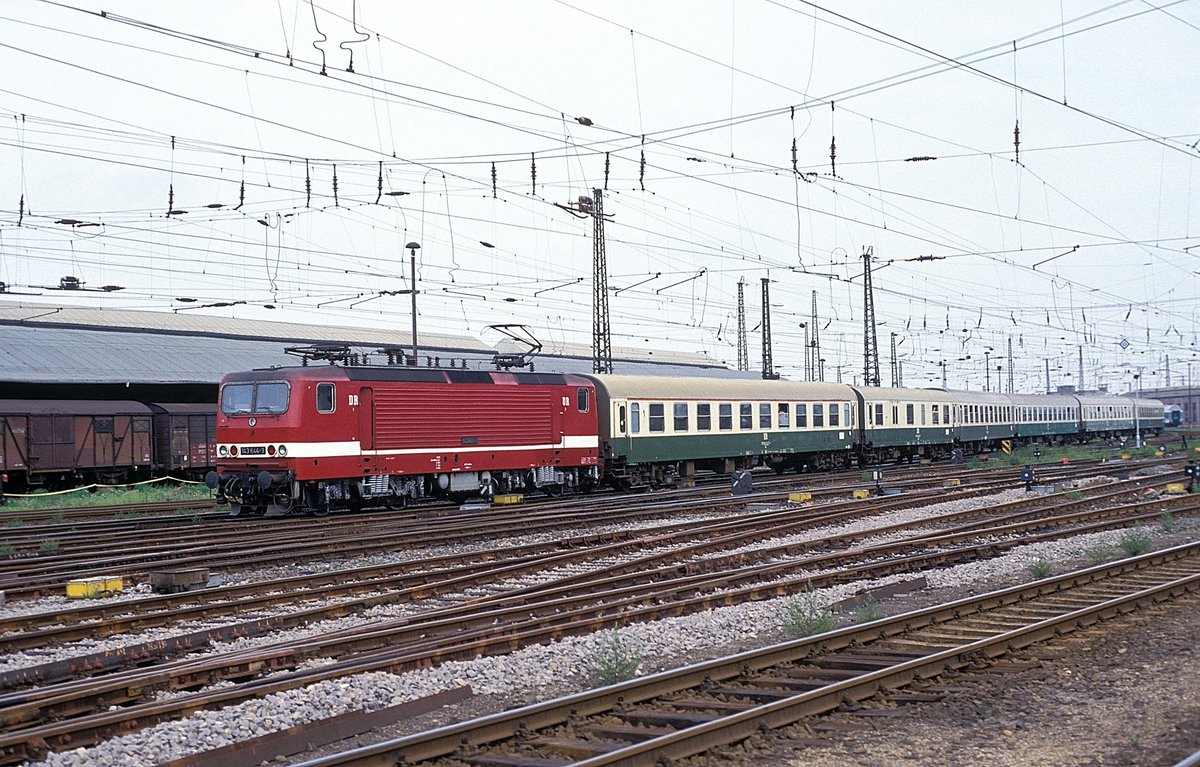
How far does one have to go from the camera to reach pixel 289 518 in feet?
81.1

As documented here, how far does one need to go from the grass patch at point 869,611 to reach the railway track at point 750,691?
48 centimetres

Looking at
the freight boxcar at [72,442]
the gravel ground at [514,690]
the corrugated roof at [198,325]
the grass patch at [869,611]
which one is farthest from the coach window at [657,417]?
the freight boxcar at [72,442]

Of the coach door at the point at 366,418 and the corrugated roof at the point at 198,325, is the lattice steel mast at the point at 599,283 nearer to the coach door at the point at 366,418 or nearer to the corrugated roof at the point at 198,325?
the coach door at the point at 366,418

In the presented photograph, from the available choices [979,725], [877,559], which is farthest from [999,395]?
[979,725]

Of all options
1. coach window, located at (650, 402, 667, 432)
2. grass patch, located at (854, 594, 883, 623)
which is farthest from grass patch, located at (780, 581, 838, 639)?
coach window, located at (650, 402, 667, 432)

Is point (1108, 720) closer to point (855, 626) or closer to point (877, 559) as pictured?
point (855, 626)

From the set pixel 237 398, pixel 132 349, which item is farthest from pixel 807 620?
pixel 132 349

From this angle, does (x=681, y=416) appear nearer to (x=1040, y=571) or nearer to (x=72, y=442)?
(x=1040, y=571)

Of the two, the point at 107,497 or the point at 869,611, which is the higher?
→ the point at 107,497

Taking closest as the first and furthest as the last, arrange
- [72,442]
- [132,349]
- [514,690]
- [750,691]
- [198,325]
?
1. [750,691]
2. [514,690]
3. [72,442]
4. [132,349]
5. [198,325]

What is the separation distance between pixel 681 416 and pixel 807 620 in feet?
73.2

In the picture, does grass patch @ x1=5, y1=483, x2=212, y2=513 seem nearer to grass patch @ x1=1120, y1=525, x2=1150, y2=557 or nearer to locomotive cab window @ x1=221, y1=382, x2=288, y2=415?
locomotive cab window @ x1=221, y1=382, x2=288, y2=415

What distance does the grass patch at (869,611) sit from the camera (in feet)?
39.9

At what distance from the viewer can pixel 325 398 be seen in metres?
23.5
